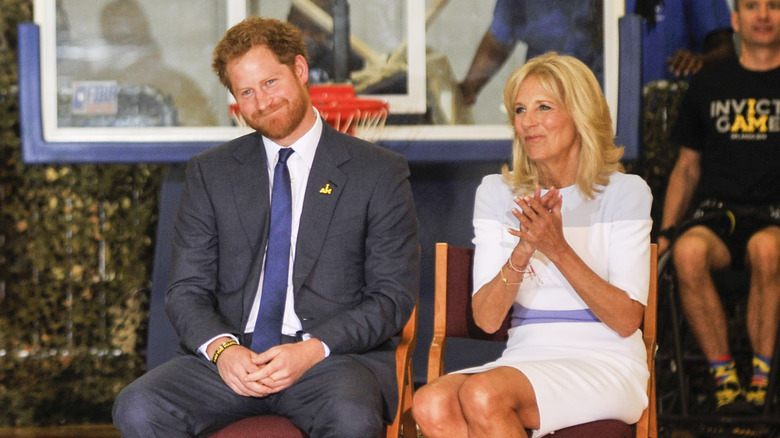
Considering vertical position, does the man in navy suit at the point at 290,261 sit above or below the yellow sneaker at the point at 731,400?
above

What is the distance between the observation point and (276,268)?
254 centimetres

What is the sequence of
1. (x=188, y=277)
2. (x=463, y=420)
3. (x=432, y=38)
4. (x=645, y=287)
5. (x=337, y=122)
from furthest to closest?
(x=432, y=38) → (x=337, y=122) → (x=188, y=277) → (x=645, y=287) → (x=463, y=420)

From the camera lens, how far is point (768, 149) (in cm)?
375

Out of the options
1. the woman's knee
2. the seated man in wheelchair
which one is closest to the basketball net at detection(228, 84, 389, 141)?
the seated man in wheelchair

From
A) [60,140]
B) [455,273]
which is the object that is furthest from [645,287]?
[60,140]

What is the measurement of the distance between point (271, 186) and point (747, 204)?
202 cm

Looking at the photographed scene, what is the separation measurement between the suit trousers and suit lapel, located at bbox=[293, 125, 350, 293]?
267 mm

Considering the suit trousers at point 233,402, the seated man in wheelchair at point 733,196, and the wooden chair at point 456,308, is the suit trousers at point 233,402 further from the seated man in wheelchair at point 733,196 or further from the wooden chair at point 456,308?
the seated man in wheelchair at point 733,196

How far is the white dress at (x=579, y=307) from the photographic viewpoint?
224cm

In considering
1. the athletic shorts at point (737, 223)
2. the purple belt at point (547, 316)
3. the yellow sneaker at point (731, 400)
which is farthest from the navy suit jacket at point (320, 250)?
the athletic shorts at point (737, 223)

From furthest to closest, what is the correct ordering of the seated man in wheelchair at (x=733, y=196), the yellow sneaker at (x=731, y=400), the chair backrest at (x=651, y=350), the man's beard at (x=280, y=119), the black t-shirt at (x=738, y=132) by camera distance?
1. the black t-shirt at (x=738, y=132)
2. the seated man in wheelchair at (x=733, y=196)
3. the yellow sneaker at (x=731, y=400)
4. the man's beard at (x=280, y=119)
5. the chair backrest at (x=651, y=350)

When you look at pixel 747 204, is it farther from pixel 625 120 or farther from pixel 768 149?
pixel 625 120

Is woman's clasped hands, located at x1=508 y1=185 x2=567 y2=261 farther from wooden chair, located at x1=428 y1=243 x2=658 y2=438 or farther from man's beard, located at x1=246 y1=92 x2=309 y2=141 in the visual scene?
man's beard, located at x1=246 y1=92 x2=309 y2=141

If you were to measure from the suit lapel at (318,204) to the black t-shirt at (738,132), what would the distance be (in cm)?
182
